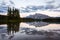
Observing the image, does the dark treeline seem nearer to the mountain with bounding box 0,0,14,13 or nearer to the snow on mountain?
the mountain with bounding box 0,0,14,13

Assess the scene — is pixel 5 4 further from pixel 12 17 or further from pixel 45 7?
pixel 45 7

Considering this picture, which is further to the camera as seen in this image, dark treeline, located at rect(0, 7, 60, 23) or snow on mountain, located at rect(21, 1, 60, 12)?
snow on mountain, located at rect(21, 1, 60, 12)

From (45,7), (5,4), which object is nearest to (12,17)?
Answer: (5,4)

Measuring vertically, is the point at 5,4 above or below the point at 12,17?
above

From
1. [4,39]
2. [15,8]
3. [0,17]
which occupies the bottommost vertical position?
[4,39]

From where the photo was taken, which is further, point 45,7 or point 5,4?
point 45,7

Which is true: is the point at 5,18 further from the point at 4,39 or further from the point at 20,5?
the point at 4,39

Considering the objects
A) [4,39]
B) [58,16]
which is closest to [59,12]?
[58,16]

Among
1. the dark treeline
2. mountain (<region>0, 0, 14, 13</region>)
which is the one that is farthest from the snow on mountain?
mountain (<region>0, 0, 14, 13</region>)

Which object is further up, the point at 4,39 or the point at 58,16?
the point at 58,16

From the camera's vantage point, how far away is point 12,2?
4.22m

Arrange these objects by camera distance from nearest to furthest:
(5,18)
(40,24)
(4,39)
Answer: (4,39), (5,18), (40,24)

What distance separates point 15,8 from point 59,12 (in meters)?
1.39

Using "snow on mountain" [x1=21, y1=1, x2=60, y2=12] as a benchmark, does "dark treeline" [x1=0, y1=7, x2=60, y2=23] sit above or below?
below
